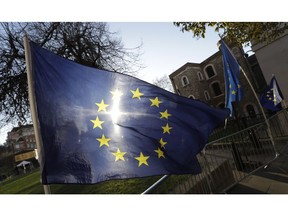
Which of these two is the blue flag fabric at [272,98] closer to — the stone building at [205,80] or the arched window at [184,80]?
the stone building at [205,80]

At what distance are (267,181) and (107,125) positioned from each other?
4294 mm

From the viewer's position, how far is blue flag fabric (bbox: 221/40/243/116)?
6.33m

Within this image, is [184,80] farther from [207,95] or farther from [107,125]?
[107,125]

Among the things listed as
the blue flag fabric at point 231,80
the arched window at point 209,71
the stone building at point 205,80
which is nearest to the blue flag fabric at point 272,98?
the blue flag fabric at point 231,80

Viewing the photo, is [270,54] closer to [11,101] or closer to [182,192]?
[182,192]

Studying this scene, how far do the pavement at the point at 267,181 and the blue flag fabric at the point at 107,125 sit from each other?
8.21 ft

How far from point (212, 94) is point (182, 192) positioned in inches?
1012

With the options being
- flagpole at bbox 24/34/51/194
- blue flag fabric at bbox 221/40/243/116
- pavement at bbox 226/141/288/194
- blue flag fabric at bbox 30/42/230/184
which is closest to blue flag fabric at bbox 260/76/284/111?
blue flag fabric at bbox 221/40/243/116

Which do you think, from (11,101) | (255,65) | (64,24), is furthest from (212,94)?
(11,101)

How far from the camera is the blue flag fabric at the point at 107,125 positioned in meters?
2.41

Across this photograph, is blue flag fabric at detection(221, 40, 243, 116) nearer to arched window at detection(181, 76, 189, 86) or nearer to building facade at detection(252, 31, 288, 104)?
building facade at detection(252, 31, 288, 104)

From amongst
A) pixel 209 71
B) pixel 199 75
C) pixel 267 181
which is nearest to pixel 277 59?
pixel 267 181

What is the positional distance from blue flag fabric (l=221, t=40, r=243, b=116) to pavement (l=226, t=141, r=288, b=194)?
5.84ft

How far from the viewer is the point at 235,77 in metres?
6.53
